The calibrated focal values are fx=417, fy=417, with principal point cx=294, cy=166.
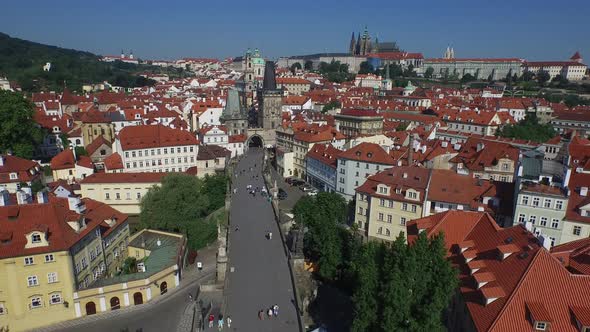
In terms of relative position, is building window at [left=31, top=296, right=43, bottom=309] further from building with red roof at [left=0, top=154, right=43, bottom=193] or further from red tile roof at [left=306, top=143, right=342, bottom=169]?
red tile roof at [left=306, top=143, right=342, bottom=169]

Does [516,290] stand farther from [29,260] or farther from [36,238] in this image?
[29,260]

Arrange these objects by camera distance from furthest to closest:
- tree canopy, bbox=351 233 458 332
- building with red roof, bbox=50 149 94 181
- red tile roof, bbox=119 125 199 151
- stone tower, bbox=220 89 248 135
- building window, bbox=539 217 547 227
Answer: stone tower, bbox=220 89 248 135, red tile roof, bbox=119 125 199 151, building with red roof, bbox=50 149 94 181, building window, bbox=539 217 547 227, tree canopy, bbox=351 233 458 332

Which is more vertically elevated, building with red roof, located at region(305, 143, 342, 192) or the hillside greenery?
the hillside greenery

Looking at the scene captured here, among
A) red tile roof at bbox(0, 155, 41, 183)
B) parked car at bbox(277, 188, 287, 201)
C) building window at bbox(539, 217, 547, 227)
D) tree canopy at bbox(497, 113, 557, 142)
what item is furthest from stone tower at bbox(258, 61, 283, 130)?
building window at bbox(539, 217, 547, 227)

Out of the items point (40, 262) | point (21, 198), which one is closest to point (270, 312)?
point (40, 262)

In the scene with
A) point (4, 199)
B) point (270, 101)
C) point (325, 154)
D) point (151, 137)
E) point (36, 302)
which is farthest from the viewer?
point (270, 101)

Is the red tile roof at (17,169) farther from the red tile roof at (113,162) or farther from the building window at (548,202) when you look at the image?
the building window at (548,202)

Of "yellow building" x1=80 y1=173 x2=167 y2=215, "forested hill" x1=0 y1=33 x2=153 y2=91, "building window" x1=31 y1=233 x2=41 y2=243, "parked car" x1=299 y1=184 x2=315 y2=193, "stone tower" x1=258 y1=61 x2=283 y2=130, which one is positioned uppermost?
"forested hill" x1=0 y1=33 x2=153 y2=91
